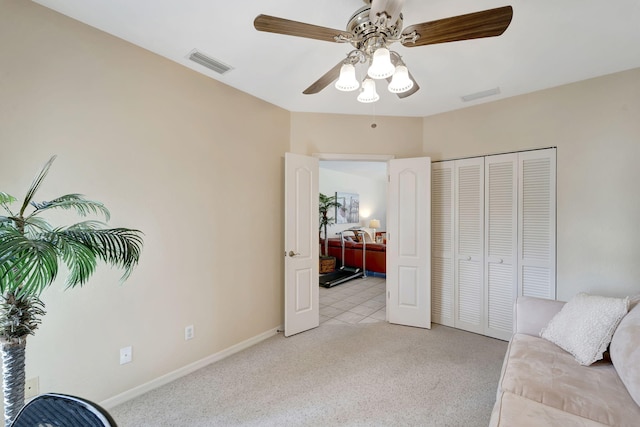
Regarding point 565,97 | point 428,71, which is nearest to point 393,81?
point 428,71

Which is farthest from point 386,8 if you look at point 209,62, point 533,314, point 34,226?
point 533,314

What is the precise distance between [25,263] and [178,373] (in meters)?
1.82

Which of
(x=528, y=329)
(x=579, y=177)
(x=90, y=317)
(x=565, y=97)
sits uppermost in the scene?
(x=565, y=97)

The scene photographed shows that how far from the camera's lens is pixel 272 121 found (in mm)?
3127

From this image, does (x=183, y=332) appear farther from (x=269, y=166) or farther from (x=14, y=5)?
(x=14, y=5)

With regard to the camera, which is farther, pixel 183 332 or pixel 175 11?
pixel 183 332

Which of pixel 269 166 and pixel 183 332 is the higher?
pixel 269 166

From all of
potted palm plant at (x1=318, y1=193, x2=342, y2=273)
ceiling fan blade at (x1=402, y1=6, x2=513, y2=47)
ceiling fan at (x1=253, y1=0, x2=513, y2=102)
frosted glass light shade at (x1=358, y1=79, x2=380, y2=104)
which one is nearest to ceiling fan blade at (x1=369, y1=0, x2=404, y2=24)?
ceiling fan at (x1=253, y1=0, x2=513, y2=102)

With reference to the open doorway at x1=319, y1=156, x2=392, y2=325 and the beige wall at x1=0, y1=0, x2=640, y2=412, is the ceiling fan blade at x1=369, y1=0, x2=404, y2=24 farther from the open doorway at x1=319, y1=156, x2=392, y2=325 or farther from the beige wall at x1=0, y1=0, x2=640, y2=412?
the open doorway at x1=319, y1=156, x2=392, y2=325

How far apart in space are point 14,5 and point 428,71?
2.83 meters

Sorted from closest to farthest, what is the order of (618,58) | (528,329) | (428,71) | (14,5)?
(14,5) → (528,329) → (618,58) → (428,71)

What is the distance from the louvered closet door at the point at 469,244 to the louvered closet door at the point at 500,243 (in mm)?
61

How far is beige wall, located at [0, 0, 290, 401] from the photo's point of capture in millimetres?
1675

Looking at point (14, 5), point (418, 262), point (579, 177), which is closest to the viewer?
point (14, 5)
